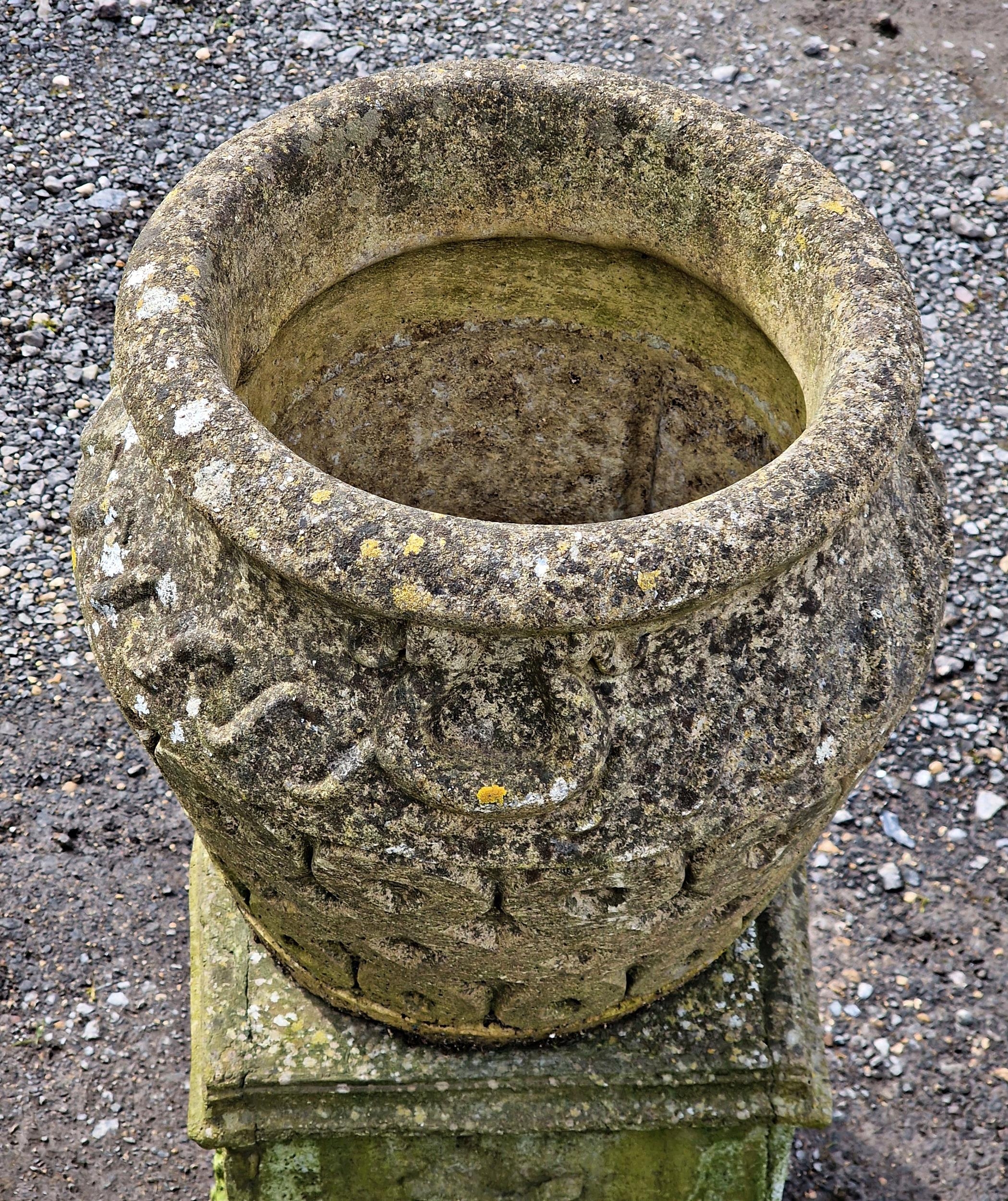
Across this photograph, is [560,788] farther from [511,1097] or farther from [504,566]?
[511,1097]

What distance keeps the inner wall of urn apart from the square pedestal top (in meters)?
0.98

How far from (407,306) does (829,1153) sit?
6.41 ft

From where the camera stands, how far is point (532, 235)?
2.34m

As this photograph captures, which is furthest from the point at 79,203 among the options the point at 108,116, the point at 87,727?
the point at 87,727

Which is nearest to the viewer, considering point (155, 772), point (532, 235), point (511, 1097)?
point (511, 1097)

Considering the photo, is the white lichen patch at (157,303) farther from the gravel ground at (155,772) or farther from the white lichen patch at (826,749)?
the gravel ground at (155,772)

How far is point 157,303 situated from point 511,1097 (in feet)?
4.46

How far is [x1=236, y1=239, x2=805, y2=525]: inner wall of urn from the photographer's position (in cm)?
229

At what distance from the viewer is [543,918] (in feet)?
5.62

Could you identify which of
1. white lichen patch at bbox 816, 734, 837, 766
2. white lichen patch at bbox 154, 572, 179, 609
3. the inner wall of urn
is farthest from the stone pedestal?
the inner wall of urn

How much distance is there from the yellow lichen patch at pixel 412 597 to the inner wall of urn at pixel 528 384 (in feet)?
2.49

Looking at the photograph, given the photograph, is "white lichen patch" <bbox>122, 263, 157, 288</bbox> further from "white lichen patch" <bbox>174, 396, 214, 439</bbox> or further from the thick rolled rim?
"white lichen patch" <bbox>174, 396, 214, 439</bbox>

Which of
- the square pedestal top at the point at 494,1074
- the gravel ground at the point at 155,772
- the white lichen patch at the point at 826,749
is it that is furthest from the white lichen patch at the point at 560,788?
the gravel ground at the point at 155,772

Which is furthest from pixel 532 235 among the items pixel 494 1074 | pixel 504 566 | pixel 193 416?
pixel 494 1074
